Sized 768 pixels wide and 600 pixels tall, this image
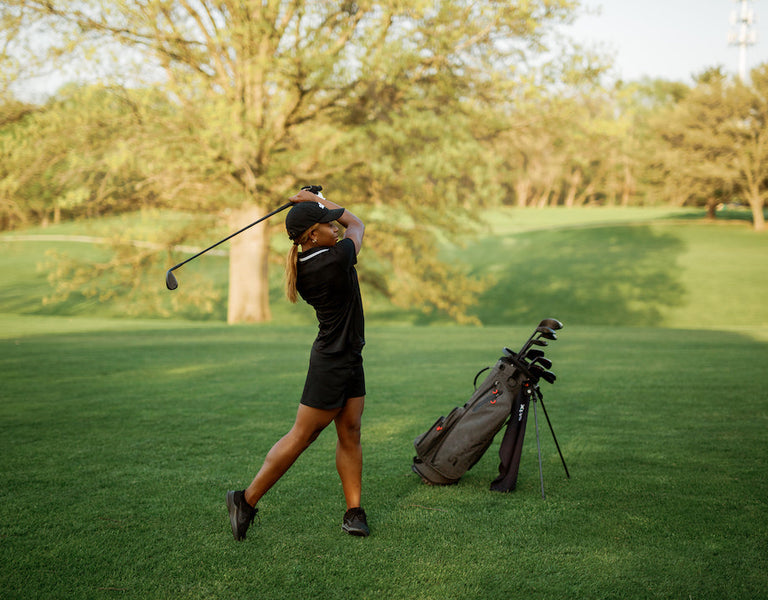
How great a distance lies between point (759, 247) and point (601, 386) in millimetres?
35646

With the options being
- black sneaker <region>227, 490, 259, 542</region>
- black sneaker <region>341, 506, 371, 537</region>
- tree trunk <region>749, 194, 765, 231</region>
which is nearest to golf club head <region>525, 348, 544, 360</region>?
black sneaker <region>341, 506, 371, 537</region>

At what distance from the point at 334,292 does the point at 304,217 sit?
49 cm

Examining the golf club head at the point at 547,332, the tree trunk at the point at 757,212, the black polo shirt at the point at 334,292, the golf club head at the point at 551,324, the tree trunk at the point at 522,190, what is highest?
the tree trunk at the point at 522,190

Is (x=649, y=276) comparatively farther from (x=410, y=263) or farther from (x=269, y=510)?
(x=269, y=510)

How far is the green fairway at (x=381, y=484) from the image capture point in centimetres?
362

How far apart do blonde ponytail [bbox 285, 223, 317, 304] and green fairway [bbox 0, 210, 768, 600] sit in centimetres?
Result: 152

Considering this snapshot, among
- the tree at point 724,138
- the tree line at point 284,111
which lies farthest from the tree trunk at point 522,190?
the tree line at point 284,111

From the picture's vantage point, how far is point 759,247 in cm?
3906

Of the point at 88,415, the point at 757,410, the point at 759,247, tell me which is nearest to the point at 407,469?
the point at 88,415

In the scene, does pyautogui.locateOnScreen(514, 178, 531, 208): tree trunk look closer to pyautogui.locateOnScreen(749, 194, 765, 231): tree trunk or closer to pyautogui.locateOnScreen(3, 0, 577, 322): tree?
pyautogui.locateOnScreen(749, 194, 765, 231): tree trunk

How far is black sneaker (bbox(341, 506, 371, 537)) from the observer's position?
4.13 m

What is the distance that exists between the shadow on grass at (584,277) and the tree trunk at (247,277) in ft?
29.4

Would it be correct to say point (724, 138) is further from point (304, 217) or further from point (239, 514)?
point (239, 514)

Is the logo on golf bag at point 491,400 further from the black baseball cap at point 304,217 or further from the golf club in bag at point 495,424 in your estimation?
the black baseball cap at point 304,217
